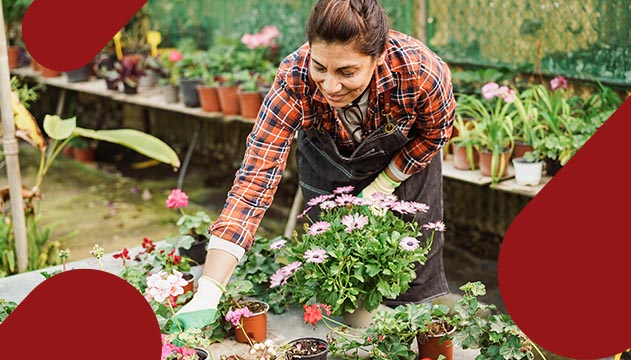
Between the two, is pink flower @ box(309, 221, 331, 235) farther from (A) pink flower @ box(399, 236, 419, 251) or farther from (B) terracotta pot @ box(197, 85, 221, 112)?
(B) terracotta pot @ box(197, 85, 221, 112)

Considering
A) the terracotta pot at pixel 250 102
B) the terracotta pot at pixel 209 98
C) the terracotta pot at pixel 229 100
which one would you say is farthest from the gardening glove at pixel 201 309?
the terracotta pot at pixel 209 98

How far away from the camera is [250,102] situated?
477 cm

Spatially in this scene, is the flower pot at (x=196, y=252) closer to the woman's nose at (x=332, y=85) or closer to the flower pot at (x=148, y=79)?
the woman's nose at (x=332, y=85)

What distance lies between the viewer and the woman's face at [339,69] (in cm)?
189

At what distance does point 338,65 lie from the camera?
1895 millimetres

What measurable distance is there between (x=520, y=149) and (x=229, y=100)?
2073 millimetres

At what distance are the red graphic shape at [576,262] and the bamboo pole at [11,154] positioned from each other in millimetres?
2331

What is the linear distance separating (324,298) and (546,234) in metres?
0.66

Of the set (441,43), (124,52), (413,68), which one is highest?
(413,68)

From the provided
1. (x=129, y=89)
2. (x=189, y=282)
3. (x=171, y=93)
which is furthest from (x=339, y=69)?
(x=129, y=89)

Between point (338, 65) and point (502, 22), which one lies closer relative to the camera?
point (338, 65)

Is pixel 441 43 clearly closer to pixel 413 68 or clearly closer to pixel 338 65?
pixel 413 68

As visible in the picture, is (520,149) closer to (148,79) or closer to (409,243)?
(409,243)

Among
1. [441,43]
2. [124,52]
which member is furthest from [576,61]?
[124,52]
